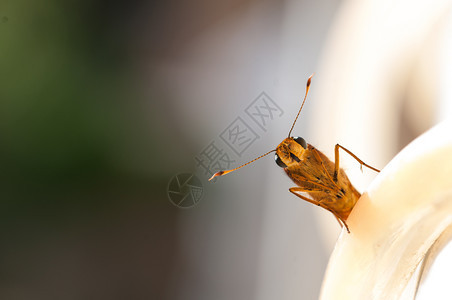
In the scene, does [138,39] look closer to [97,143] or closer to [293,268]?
[97,143]

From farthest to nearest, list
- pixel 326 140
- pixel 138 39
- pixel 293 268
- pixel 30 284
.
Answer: pixel 138 39, pixel 30 284, pixel 293 268, pixel 326 140

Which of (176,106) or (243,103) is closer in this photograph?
(243,103)

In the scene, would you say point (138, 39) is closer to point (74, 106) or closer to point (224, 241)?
point (74, 106)

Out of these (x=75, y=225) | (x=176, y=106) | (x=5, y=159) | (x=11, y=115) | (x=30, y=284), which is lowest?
(x=30, y=284)

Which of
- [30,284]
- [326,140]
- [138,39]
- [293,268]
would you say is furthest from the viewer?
[138,39]

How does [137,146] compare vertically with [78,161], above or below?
above


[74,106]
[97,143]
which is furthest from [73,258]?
[74,106]

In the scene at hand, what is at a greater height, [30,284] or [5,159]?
[5,159]
